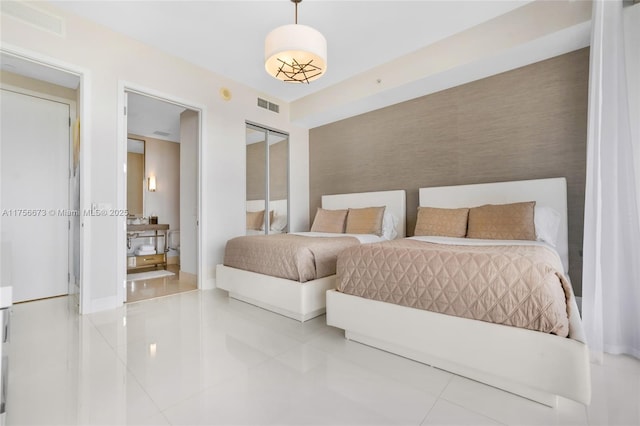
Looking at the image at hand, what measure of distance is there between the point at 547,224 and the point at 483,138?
3.99 ft

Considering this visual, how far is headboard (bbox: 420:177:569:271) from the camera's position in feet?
8.95

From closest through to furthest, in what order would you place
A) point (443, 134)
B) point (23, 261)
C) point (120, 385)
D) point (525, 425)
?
point (525, 425) < point (120, 385) < point (23, 261) < point (443, 134)

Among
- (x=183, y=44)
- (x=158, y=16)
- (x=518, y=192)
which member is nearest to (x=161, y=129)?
(x=183, y=44)

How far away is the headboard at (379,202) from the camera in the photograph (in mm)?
3916

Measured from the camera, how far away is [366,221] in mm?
3732

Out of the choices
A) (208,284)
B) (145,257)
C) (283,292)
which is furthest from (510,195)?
(145,257)

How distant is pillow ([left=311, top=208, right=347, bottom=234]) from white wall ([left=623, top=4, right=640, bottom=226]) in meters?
2.83

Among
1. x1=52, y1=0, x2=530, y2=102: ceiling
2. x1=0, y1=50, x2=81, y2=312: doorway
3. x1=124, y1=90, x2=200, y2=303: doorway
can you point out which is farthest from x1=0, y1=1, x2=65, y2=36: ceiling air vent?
x1=124, y1=90, x2=200, y2=303: doorway

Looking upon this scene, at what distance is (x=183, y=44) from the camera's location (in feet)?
10.7

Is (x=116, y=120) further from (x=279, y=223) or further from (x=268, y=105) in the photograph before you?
(x=279, y=223)

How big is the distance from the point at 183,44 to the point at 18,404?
3.41 metres

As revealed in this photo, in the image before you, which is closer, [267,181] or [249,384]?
[249,384]

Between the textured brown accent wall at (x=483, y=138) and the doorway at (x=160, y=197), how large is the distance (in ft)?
7.74

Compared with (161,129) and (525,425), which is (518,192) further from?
(161,129)
